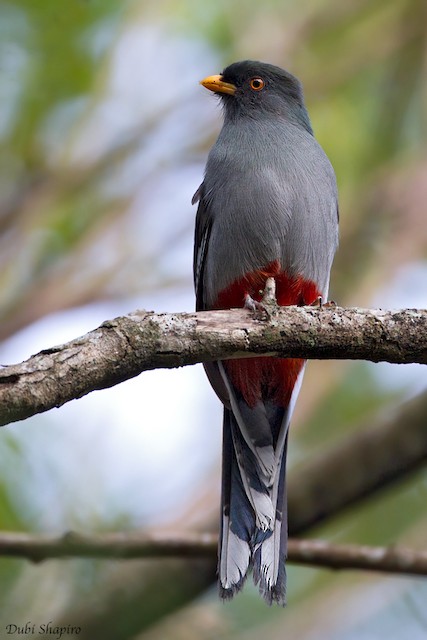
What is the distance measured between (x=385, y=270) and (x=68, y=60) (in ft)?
9.18

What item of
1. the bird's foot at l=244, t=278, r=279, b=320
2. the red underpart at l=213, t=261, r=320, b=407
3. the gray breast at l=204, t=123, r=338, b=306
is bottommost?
the red underpart at l=213, t=261, r=320, b=407

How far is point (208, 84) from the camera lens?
570 centimetres

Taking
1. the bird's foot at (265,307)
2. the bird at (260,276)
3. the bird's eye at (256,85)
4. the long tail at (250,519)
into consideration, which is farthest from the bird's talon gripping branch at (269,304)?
the bird's eye at (256,85)

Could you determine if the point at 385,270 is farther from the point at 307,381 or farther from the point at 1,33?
the point at 1,33

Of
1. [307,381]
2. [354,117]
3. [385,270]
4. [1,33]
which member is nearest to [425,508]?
[307,381]

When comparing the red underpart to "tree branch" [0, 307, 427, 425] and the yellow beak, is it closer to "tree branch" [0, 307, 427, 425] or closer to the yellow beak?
"tree branch" [0, 307, 427, 425]

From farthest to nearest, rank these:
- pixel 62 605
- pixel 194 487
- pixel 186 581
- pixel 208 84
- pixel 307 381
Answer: pixel 307 381
pixel 194 487
pixel 208 84
pixel 62 605
pixel 186 581

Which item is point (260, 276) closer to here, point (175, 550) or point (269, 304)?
point (269, 304)

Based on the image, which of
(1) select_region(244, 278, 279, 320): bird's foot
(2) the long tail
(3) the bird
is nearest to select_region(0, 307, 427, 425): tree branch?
(1) select_region(244, 278, 279, 320): bird's foot

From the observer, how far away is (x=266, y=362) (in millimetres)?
4707

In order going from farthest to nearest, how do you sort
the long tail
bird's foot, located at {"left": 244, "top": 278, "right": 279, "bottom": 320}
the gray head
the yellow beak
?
1. the yellow beak
2. the gray head
3. the long tail
4. bird's foot, located at {"left": 244, "top": 278, "right": 279, "bottom": 320}

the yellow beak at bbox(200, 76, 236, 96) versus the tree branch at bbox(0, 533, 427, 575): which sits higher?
the yellow beak at bbox(200, 76, 236, 96)

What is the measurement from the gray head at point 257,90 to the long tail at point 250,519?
6.31ft

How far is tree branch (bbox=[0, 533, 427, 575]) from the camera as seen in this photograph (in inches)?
158
